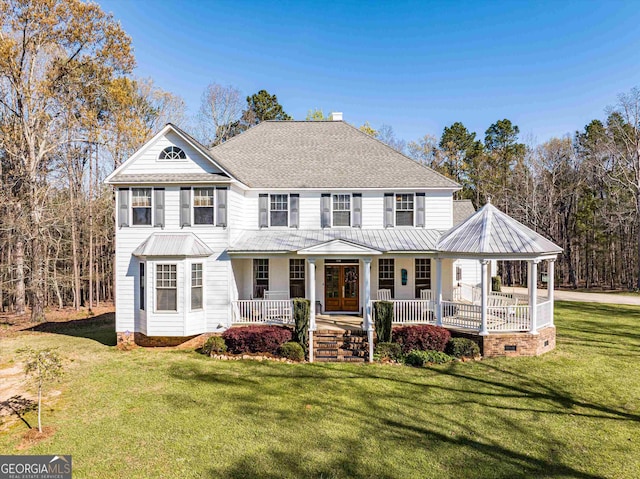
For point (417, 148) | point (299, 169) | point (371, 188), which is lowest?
point (371, 188)

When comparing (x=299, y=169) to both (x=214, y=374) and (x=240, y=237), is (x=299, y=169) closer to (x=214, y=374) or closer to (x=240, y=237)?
(x=240, y=237)

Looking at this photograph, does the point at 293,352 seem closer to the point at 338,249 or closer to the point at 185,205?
the point at 338,249

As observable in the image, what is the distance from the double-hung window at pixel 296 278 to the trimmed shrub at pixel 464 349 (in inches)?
268

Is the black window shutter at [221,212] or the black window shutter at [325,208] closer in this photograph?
the black window shutter at [221,212]

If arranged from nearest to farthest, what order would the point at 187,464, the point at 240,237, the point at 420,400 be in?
the point at 187,464 → the point at 420,400 → the point at 240,237

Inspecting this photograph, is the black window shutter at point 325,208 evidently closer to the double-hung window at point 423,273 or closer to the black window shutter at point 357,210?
the black window shutter at point 357,210

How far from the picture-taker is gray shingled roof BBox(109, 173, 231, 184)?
44.6 ft

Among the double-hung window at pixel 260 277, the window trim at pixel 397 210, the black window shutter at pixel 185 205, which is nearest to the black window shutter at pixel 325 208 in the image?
the window trim at pixel 397 210

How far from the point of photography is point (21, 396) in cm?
941

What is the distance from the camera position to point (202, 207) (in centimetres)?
1395

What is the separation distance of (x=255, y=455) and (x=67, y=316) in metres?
20.3

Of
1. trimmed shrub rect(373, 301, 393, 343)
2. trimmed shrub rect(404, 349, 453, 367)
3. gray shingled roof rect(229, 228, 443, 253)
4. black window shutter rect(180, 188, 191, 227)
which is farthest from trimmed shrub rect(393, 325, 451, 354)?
black window shutter rect(180, 188, 191, 227)

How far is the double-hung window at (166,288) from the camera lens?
13180 mm

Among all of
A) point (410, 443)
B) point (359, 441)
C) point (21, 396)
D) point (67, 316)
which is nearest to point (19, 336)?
point (67, 316)
